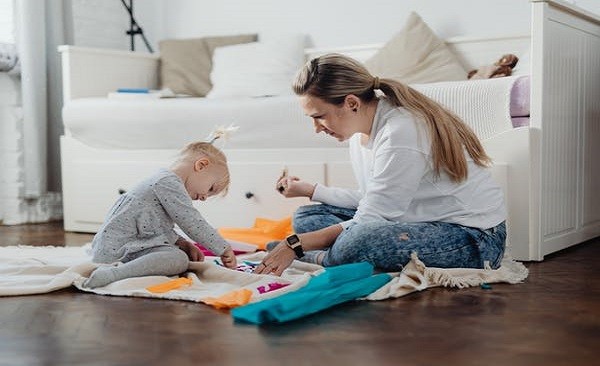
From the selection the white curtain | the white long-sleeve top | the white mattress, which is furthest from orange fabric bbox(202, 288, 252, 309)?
the white curtain

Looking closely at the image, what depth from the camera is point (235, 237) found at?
261 cm

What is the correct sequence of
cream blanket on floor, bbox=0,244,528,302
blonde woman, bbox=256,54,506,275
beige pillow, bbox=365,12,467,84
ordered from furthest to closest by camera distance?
beige pillow, bbox=365,12,467,84
blonde woman, bbox=256,54,506,275
cream blanket on floor, bbox=0,244,528,302

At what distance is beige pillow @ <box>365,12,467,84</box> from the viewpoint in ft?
10.3

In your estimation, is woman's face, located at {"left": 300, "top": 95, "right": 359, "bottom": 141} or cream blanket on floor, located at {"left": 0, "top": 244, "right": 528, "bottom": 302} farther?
woman's face, located at {"left": 300, "top": 95, "right": 359, "bottom": 141}

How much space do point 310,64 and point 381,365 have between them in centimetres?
93

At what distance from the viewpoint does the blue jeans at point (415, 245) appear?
1.95 m

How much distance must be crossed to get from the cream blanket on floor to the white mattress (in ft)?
2.53

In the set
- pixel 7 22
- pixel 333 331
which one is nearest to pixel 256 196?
pixel 333 331

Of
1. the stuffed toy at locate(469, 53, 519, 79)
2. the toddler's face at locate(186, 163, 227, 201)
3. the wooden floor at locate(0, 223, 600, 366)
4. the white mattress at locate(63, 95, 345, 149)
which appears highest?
the stuffed toy at locate(469, 53, 519, 79)

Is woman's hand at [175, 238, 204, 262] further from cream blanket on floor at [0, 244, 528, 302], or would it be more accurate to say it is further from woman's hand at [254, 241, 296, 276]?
woman's hand at [254, 241, 296, 276]

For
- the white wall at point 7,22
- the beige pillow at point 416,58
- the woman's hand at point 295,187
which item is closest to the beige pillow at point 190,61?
the white wall at point 7,22

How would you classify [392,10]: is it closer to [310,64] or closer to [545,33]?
[545,33]

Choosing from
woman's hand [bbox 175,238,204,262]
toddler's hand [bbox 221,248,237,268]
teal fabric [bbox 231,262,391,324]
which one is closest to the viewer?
teal fabric [bbox 231,262,391,324]

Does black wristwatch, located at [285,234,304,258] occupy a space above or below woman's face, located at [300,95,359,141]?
below
